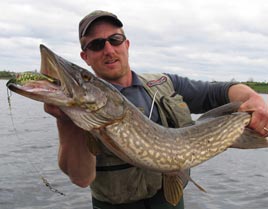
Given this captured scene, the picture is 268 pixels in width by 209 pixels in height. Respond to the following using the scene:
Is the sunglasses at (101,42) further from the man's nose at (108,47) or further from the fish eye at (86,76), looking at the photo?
the fish eye at (86,76)

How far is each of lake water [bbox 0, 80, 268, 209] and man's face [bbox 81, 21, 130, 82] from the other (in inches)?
172

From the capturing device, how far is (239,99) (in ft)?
11.8

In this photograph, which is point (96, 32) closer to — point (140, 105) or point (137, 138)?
point (140, 105)

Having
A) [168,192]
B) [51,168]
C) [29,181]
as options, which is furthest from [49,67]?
[51,168]

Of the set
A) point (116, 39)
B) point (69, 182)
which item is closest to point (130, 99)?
point (116, 39)

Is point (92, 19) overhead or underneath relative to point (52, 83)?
overhead

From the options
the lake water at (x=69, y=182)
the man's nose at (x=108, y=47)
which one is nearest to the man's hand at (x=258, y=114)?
the man's nose at (x=108, y=47)

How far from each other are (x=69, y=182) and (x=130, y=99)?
20.6 feet

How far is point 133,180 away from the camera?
3279mm

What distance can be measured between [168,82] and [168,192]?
1150 mm

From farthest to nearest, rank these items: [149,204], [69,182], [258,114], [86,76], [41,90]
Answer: [69,182] → [149,204] → [258,114] → [86,76] → [41,90]

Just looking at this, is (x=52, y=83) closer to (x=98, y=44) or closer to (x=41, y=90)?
(x=41, y=90)

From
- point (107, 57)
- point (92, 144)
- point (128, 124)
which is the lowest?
point (92, 144)

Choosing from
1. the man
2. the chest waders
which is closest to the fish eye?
the man
